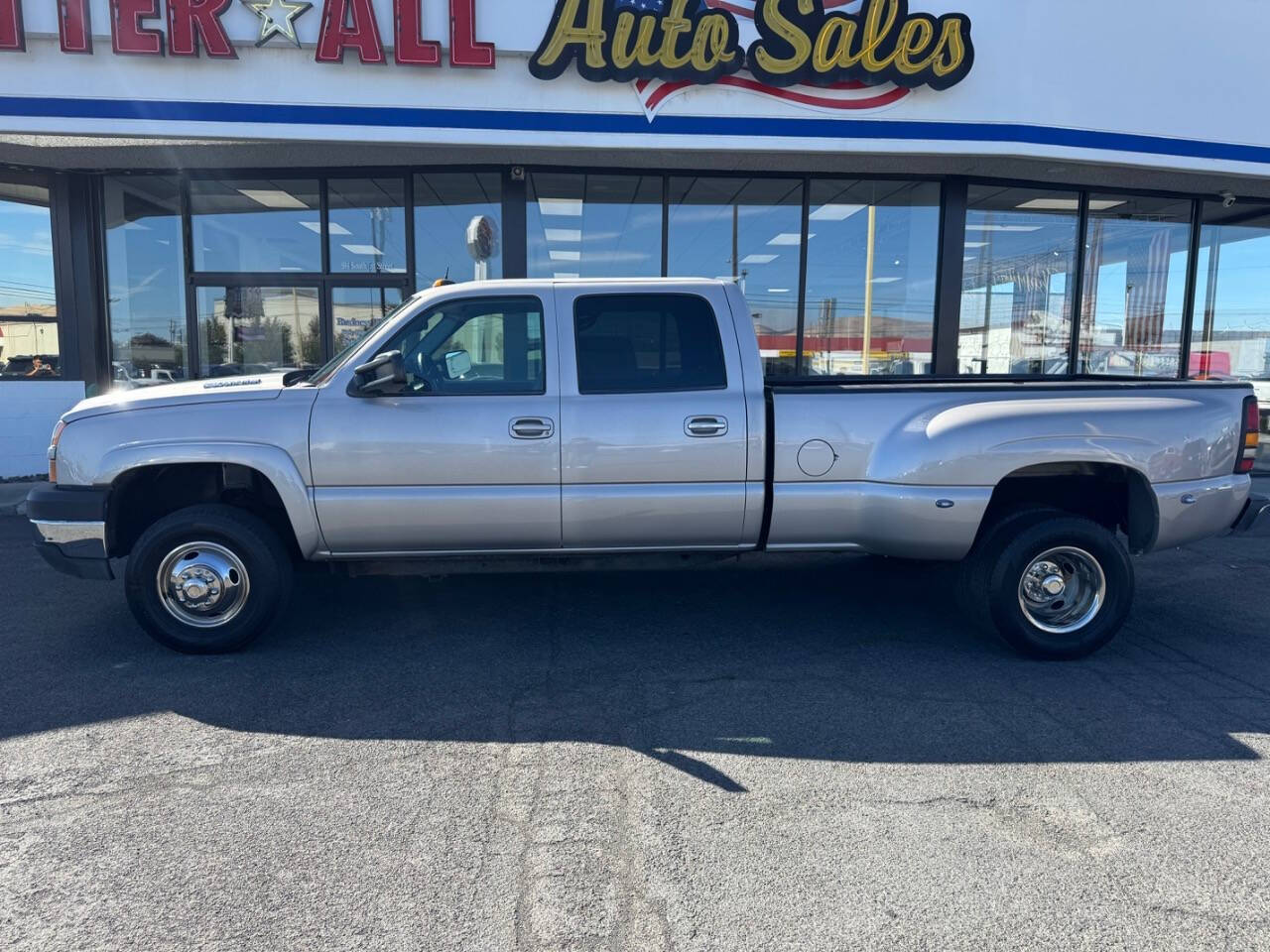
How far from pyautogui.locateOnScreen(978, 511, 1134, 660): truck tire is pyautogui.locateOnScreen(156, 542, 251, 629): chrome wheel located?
4.07 m

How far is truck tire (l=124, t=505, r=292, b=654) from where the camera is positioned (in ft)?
15.8

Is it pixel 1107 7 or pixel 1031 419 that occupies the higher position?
pixel 1107 7

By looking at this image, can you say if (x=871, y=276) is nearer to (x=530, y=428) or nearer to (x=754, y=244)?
(x=754, y=244)

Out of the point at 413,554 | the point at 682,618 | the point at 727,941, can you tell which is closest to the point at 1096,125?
the point at 682,618

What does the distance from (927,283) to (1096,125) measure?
247cm

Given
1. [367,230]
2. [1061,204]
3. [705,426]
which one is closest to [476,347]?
[705,426]

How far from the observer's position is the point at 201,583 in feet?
16.0

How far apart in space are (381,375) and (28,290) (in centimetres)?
894

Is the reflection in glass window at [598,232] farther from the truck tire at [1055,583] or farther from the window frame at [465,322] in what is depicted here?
the truck tire at [1055,583]

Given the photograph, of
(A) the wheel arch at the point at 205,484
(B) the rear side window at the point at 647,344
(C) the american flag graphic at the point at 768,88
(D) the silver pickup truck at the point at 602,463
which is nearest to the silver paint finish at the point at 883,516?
(D) the silver pickup truck at the point at 602,463

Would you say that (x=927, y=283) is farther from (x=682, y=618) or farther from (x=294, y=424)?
(x=294, y=424)

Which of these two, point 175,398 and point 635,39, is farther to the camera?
point 635,39

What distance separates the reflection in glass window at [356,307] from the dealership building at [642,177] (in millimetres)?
36

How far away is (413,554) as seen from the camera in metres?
4.96
